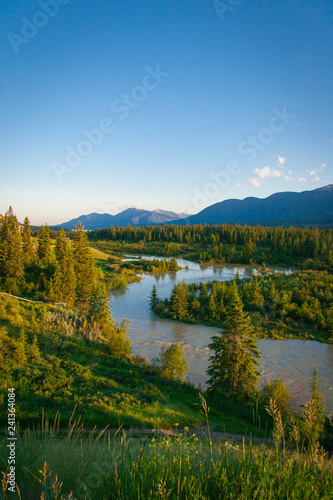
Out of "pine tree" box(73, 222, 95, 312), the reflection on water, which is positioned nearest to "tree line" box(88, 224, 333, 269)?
the reflection on water

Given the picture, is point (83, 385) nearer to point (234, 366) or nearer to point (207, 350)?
point (234, 366)

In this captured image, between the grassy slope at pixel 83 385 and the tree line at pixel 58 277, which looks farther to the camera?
the tree line at pixel 58 277

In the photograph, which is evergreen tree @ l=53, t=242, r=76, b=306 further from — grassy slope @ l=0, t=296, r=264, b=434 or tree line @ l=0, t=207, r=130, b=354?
grassy slope @ l=0, t=296, r=264, b=434

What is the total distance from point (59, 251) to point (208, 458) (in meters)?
28.9

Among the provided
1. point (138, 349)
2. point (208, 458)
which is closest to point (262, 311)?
point (138, 349)

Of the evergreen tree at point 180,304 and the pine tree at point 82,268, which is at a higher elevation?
the pine tree at point 82,268

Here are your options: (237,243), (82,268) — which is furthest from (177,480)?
(237,243)

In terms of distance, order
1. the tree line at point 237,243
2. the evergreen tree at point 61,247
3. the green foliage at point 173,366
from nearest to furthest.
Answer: the green foliage at point 173,366, the evergreen tree at point 61,247, the tree line at point 237,243

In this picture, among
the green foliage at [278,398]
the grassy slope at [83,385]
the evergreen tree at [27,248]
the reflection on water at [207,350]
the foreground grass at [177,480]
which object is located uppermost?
the evergreen tree at [27,248]

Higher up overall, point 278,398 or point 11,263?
point 11,263

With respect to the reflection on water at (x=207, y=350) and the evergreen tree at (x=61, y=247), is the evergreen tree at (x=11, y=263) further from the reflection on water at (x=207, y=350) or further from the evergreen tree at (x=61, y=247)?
the reflection on water at (x=207, y=350)

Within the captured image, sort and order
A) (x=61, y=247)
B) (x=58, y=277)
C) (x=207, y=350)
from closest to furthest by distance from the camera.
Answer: (x=207, y=350) → (x=58, y=277) → (x=61, y=247)

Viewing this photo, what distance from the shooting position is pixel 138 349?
17500 mm

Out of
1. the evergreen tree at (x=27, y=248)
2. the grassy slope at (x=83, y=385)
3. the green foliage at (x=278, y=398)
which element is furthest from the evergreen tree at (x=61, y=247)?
the green foliage at (x=278, y=398)
